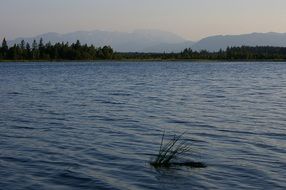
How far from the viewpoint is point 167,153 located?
20.3 metres

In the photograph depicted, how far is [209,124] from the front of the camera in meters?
28.9

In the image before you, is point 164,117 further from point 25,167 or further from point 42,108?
point 25,167

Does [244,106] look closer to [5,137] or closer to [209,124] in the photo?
[209,124]

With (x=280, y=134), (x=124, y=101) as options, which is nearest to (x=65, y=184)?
(x=280, y=134)

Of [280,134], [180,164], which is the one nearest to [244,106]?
[280,134]

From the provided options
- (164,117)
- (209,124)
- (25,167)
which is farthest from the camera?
(164,117)

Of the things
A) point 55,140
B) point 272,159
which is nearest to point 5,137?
point 55,140

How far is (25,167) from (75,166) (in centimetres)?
175

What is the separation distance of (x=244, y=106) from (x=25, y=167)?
23.8 metres

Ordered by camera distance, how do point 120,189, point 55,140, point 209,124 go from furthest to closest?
point 209,124, point 55,140, point 120,189

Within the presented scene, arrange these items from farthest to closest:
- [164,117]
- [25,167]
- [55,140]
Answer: [164,117] → [55,140] → [25,167]

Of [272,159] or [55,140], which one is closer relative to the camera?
[272,159]

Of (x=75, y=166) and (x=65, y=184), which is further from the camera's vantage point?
(x=75, y=166)

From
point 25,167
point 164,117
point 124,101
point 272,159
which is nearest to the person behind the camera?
point 25,167
